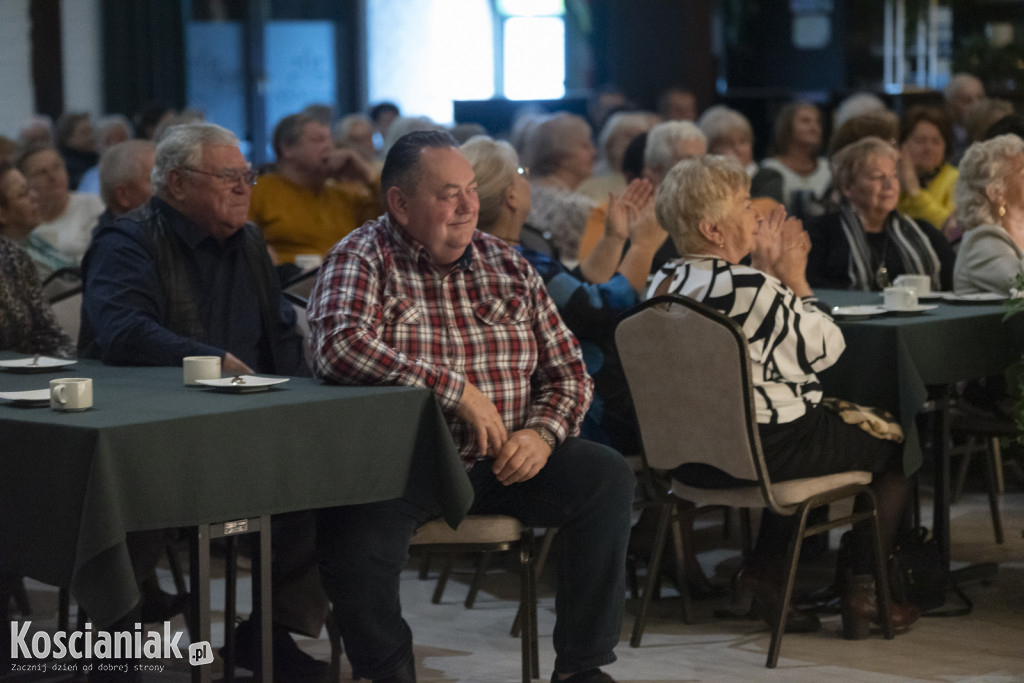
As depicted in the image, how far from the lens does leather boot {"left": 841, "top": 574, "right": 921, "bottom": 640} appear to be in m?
3.54

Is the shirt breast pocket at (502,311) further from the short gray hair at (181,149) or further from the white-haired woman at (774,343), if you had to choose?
the short gray hair at (181,149)

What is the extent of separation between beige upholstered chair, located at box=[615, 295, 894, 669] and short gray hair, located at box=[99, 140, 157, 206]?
1988 mm

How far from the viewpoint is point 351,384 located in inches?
111

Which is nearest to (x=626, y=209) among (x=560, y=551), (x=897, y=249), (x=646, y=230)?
(x=646, y=230)

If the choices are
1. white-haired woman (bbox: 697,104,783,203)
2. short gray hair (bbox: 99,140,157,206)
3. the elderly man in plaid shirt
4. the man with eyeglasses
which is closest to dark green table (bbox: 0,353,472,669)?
the elderly man in plaid shirt

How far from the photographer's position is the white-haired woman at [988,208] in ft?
13.9

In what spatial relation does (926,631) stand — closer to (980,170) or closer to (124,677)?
(980,170)

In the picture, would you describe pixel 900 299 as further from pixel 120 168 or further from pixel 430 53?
pixel 430 53

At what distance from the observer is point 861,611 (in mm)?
3547

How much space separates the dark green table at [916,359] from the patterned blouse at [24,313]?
202 cm

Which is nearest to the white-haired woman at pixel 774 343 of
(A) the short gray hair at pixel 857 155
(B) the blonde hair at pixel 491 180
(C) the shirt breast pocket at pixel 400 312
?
(B) the blonde hair at pixel 491 180

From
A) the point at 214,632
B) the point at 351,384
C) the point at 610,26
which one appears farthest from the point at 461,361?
the point at 610,26

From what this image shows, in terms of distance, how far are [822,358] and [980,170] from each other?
1.31 meters

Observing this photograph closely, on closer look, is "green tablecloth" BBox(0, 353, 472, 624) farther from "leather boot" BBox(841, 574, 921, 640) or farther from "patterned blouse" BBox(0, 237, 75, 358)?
"leather boot" BBox(841, 574, 921, 640)
